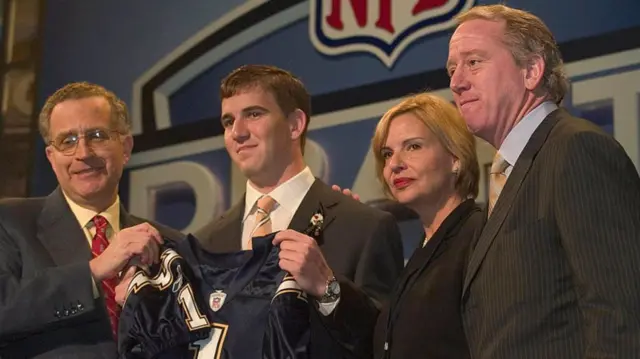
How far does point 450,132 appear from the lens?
2596 millimetres

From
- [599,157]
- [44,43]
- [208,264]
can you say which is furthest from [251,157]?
[44,43]

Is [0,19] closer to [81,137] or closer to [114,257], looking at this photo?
[81,137]

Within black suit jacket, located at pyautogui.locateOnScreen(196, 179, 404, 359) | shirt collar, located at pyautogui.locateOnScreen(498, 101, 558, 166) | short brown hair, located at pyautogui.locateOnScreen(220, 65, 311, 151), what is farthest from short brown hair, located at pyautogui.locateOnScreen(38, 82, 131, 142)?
shirt collar, located at pyautogui.locateOnScreen(498, 101, 558, 166)

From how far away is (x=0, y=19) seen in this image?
5098 millimetres

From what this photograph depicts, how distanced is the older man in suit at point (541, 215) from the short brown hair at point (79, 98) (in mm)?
1210

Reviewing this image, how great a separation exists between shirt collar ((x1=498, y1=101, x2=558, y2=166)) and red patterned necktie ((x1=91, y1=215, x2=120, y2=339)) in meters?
1.24

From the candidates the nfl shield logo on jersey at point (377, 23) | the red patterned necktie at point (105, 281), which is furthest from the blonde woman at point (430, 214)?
the nfl shield logo on jersey at point (377, 23)

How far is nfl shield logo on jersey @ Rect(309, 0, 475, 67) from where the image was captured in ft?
12.3

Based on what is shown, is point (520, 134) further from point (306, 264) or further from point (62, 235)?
point (62, 235)

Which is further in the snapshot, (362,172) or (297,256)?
(362,172)

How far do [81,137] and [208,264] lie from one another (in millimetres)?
592

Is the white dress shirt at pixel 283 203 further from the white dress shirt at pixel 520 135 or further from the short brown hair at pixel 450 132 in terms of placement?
the white dress shirt at pixel 520 135

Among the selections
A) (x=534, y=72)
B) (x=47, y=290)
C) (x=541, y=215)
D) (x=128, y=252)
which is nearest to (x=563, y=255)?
(x=541, y=215)

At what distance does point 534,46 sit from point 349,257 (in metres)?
0.81
